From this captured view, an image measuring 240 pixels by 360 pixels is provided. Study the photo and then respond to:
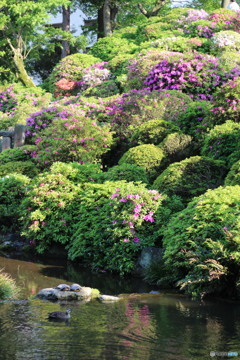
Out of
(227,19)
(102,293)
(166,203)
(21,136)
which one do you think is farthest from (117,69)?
(102,293)

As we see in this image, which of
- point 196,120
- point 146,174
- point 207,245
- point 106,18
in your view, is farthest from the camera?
point 106,18

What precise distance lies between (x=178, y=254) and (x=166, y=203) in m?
1.83

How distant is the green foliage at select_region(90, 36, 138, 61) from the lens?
22625 millimetres

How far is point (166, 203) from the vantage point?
29.8 ft

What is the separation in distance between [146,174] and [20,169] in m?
3.48

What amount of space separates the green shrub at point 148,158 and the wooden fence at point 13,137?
5017mm

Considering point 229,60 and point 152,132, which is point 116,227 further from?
point 229,60

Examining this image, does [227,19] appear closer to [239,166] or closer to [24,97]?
[24,97]

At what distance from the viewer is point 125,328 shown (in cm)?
579

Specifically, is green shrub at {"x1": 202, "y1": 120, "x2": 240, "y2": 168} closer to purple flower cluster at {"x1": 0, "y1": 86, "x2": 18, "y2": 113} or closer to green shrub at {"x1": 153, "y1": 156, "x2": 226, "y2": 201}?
green shrub at {"x1": 153, "y1": 156, "x2": 226, "y2": 201}

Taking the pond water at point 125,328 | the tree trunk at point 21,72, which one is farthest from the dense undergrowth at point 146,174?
the tree trunk at point 21,72

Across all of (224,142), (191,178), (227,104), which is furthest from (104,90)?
(191,178)

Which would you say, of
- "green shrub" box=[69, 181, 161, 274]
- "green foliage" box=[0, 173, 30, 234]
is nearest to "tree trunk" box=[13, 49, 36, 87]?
"green foliage" box=[0, 173, 30, 234]

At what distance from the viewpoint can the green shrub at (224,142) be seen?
10367 mm
